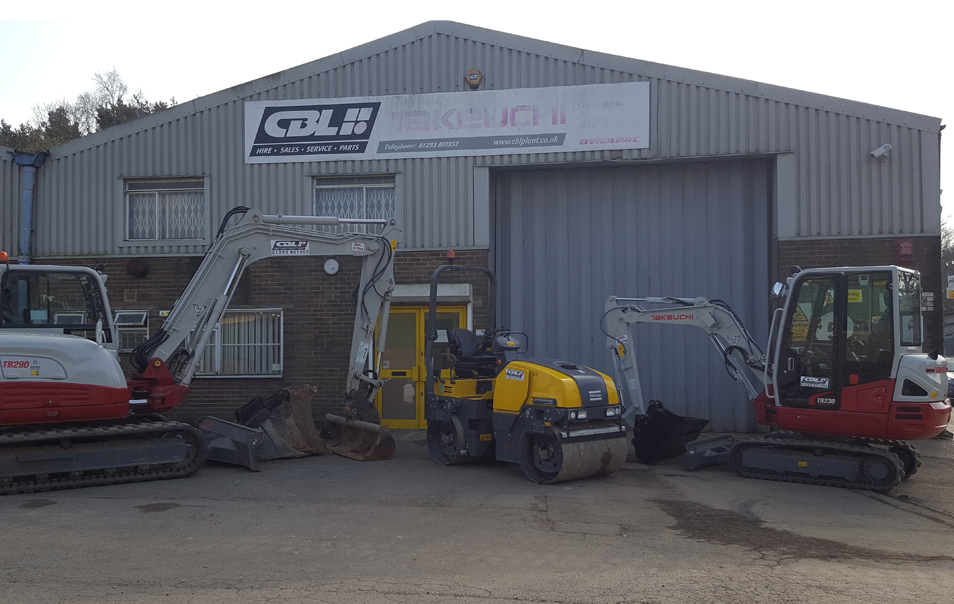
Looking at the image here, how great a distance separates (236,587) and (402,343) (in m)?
8.63

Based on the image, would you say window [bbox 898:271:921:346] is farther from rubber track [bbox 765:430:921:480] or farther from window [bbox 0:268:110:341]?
window [bbox 0:268:110:341]

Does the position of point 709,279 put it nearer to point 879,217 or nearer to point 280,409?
point 879,217

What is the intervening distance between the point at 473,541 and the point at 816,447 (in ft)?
15.4

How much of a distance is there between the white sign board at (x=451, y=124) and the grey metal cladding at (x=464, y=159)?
181mm

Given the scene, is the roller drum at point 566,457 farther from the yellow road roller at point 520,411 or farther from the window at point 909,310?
the window at point 909,310

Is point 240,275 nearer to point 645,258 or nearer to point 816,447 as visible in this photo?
point 645,258

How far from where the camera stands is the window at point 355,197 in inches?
546

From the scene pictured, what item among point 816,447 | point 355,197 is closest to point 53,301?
point 355,197

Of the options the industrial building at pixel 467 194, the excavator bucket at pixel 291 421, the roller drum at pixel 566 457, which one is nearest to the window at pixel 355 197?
the industrial building at pixel 467 194

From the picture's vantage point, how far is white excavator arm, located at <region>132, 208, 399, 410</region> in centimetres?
1008

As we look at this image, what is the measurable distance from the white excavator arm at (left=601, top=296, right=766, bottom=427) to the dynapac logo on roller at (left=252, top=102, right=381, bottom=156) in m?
5.87

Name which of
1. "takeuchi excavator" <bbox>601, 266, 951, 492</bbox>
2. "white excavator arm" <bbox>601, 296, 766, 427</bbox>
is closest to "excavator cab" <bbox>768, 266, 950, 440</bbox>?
"takeuchi excavator" <bbox>601, 266, 951, 492</bbox>

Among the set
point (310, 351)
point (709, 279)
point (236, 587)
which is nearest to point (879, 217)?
point (709, 279)

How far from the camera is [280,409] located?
1067 cm
